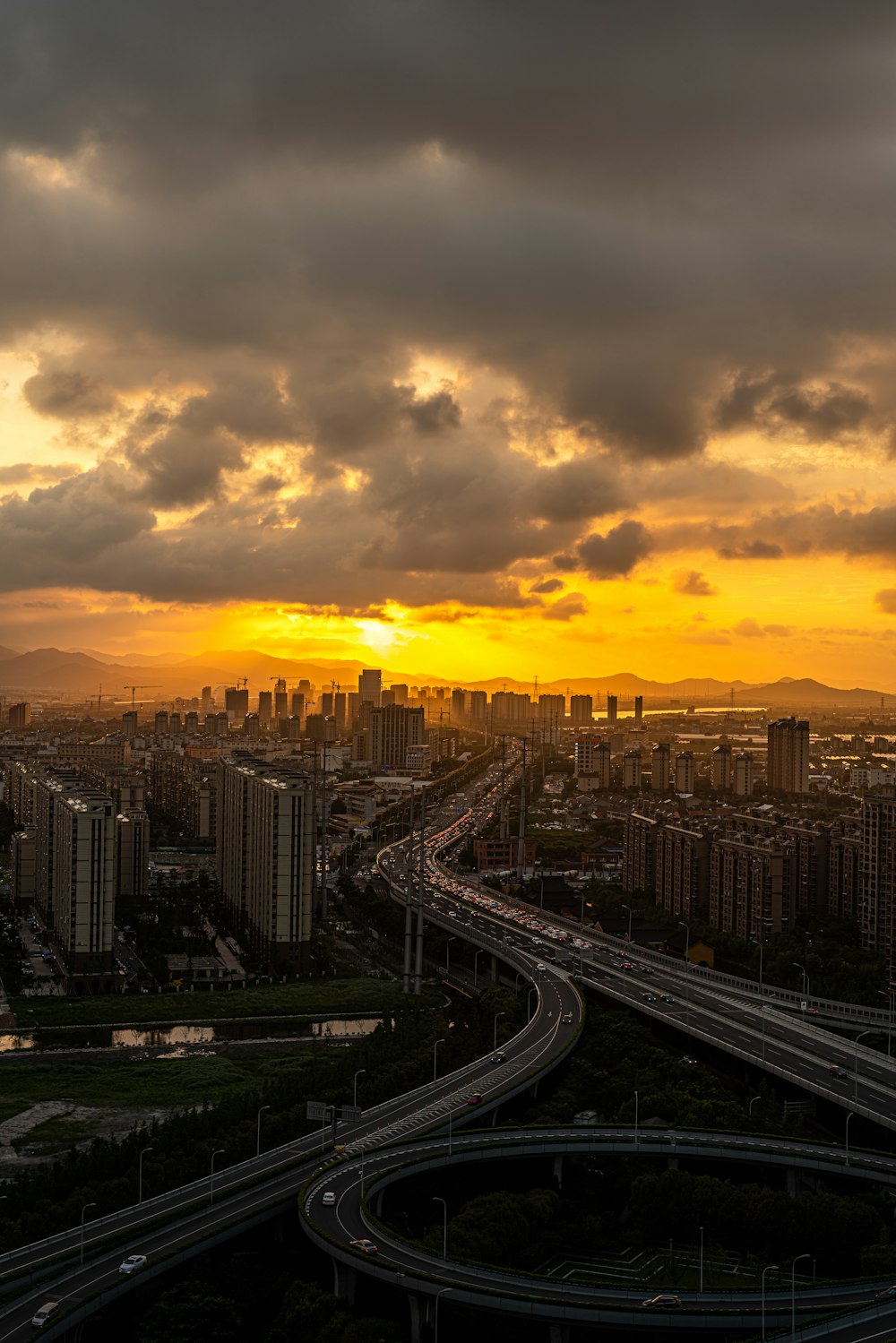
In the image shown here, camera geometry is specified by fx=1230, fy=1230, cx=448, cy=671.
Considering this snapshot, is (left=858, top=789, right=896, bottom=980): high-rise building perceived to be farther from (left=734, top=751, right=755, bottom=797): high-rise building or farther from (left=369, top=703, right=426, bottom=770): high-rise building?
(left=369, top=703, right=426, bottom=770): high-rise building

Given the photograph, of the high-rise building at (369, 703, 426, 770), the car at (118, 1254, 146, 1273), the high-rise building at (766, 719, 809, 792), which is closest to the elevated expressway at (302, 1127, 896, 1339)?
the car at (118, 1254, 146, 1273)

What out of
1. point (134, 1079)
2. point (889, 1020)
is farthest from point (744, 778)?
point (134, 1079)

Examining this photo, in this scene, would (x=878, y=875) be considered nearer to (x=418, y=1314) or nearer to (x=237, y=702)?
(x=418, y=1314)

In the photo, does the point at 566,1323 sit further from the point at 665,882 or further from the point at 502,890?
the point at 502,890

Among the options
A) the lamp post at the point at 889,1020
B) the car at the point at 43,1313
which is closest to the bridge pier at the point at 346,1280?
the car at the point at 43,1313

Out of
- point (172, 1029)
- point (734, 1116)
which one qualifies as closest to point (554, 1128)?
point (734, 1116)
